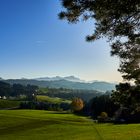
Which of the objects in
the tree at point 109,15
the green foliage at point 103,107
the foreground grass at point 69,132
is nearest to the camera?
the tree at point 109,15

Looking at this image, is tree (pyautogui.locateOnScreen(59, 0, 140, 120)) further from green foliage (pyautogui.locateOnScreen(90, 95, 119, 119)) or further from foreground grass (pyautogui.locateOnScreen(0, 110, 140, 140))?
green foliage (pyautogui.locateOnScreen(90, 95, 119, 119))

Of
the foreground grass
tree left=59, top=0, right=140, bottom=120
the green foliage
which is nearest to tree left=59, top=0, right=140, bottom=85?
tree left=59, top=0, right=140, bottom=120

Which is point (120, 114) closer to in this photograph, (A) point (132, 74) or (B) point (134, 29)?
(A) point (132, 74)

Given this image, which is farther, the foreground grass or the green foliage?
the green foliage

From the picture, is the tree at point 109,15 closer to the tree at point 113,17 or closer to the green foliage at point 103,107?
the tree at point 113,17

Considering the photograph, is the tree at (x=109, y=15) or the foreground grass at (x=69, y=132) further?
the foreground grass at (x=69, y=132)

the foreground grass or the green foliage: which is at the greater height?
the green foliage

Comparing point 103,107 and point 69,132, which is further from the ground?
point 103,107

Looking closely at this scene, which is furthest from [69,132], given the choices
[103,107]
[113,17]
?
[103,107]

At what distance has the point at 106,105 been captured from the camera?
152m

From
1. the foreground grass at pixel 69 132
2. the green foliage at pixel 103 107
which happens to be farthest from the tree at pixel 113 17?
the green foliage at pixel 103 107

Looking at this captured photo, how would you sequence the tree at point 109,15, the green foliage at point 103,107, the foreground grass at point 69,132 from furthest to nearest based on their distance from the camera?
the green foliage at point 103,107
the foreground grass at point 69,132
the tree at point 109,15

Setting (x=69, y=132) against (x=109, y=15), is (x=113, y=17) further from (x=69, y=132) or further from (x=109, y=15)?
(x=69, y=132)

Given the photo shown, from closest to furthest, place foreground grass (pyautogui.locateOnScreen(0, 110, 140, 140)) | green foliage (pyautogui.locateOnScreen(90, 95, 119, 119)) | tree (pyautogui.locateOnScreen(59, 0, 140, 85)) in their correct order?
tree (pyautogui.locateOnScreen(59, 0, 140, 85)) < foreground grass (pyautogui.locateOnScreen(0, 110, 140, 140)) < green foliage (pyautogui.locateOnScreen(90, 95, 119, 119))
